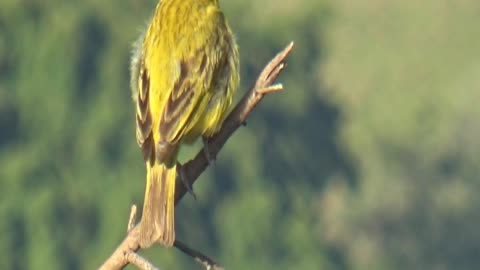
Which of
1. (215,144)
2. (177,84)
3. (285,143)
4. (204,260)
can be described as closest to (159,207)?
(215,144)

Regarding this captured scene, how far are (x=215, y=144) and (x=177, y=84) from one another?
0.52m

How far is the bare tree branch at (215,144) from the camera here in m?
5.44

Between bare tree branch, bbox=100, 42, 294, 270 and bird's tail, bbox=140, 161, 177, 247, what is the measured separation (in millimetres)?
33

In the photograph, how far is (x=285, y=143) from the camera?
4178cm

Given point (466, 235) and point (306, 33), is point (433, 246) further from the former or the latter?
point (306, 33)

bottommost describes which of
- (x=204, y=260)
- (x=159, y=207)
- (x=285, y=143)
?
(x=285, y=143)

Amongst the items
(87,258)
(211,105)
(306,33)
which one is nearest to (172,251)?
(87,258)

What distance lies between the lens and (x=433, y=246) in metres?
43.8

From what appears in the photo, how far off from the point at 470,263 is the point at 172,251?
40.3ft

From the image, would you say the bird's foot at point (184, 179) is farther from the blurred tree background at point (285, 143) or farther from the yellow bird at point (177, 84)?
the blurred tree background at point (285, 143)

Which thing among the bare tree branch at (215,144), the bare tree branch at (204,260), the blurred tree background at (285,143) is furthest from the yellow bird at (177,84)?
the blurred tree background at (285,143)

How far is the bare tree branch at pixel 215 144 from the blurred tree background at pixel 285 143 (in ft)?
79.4

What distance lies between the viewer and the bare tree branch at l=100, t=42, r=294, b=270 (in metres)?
5.44

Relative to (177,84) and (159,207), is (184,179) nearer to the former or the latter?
(159,207)
